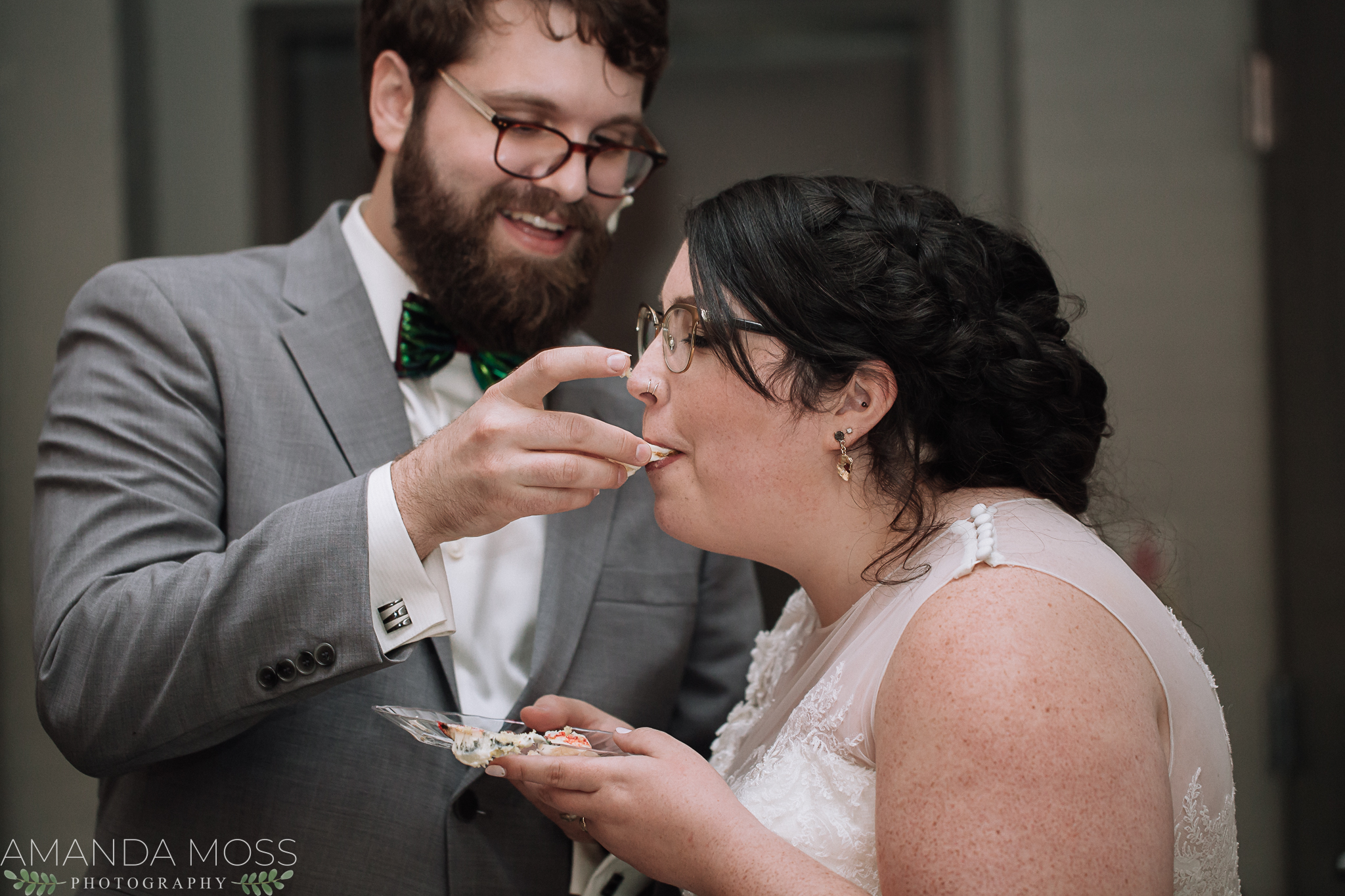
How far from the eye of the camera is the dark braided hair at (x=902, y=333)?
1422mm

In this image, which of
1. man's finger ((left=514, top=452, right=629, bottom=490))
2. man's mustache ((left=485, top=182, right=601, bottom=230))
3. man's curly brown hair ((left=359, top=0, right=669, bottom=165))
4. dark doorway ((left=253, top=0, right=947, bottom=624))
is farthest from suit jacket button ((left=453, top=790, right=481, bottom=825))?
dark doorway ((left=253, top=0, right=947, bottom=624))

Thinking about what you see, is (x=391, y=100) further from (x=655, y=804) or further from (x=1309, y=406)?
(x=1309, y=406)

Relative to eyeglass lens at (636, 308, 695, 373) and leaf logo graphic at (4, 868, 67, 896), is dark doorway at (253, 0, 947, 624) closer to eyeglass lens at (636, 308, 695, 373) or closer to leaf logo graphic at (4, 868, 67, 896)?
eyeglass lens at (636, 308, 695, 373)

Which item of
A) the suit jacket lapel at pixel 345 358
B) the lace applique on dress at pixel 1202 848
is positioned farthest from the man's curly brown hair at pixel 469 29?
the lace applique on dress at pixel 1202 848

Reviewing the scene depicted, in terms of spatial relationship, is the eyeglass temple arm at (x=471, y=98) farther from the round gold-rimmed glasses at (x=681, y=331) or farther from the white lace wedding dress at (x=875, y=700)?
the white lace wedding dress at (x=875, y=700)

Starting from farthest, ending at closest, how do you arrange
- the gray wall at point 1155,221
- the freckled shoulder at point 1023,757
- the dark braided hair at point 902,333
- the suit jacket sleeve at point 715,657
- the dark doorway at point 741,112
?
1. the dark doorway at point 741,112
2. the gray wall at point 1155,221
3. the suit jacket sleeve at point 715,657
4. the dark braided hair at point 902,333
5. the freckled shoulder at point 1023,757

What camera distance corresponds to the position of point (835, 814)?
4.15 ft

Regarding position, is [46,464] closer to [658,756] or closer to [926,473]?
[658,756]

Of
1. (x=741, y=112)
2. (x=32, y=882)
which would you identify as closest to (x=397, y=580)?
(x=32, y=882)

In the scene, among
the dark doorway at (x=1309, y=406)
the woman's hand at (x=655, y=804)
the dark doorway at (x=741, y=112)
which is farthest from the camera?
the dark doorway at (x=741, y=112)

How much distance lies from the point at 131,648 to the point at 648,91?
1527 millimetres

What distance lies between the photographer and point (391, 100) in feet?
6.59

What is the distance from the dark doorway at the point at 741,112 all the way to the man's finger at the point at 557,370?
5.65ft

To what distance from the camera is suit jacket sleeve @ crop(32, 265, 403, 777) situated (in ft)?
4.17
